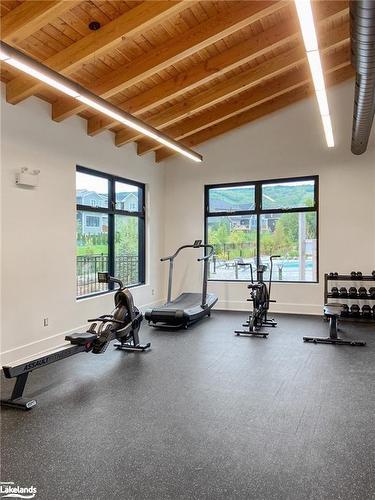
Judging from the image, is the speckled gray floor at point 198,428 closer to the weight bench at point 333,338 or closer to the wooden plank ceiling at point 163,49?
the weight bench at point 333,338

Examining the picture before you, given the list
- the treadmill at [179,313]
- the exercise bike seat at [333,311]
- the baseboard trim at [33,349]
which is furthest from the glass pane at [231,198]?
the baseboard trim at [33,349]

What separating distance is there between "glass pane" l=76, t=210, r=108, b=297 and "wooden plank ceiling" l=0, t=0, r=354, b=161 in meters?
1.40

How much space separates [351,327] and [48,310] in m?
4.85

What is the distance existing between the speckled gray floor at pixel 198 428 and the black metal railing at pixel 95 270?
1.40 m

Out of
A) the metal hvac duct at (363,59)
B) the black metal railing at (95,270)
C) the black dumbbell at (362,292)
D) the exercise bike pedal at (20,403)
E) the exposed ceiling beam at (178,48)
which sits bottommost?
the exercise bike pedal at (20,403)

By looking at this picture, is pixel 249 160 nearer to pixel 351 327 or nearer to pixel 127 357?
pixel 351 327

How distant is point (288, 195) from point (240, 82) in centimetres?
271

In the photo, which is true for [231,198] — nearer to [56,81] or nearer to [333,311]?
[333,311]

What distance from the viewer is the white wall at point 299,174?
6.90 metres

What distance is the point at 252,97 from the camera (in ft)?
21.4

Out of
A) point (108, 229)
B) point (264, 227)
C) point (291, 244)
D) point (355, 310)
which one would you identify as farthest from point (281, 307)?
point (108, 229)

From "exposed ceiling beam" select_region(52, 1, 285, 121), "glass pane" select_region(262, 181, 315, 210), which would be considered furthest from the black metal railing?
"glass pane" select_region(262, 181, 315, 210)

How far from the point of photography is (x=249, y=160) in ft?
25.1

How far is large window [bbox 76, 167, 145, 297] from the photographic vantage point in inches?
226
